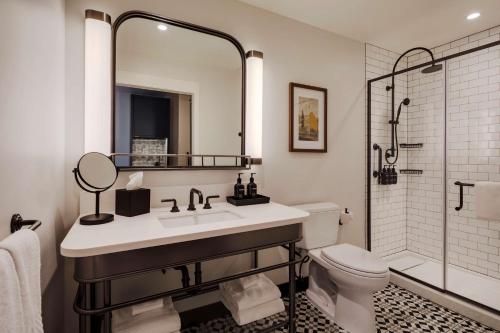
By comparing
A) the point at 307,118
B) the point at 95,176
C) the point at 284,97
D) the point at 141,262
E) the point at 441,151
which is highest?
the point at 284,97

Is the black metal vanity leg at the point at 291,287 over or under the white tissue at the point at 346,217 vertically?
under

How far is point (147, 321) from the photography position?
49.9 inches

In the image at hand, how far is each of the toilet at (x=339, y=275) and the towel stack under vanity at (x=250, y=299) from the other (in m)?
0.48

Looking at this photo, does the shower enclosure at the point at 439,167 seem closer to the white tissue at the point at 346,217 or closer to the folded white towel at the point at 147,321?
the white tissue at the point at 346,217

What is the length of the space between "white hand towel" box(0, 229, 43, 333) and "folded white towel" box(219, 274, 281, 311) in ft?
3.34

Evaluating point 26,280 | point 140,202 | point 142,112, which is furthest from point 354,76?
point 26,280

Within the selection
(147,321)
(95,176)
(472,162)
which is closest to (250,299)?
(147,321)

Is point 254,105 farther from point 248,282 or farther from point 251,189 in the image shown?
point 248,282

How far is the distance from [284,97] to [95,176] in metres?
1.51

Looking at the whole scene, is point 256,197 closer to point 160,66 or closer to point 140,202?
point 140,202

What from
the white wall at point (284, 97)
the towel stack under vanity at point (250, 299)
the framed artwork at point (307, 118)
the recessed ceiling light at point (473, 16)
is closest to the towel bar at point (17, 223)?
the white wall at point (284, 97)

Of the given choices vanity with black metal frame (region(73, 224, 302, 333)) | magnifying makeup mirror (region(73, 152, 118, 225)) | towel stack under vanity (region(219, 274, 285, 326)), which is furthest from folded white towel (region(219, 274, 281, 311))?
magnifying makeup mirror (region(73, 152, 118, 225))

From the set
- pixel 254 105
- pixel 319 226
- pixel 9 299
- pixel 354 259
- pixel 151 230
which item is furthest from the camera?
pixel 319 226

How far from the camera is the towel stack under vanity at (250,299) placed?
1.46 meters
